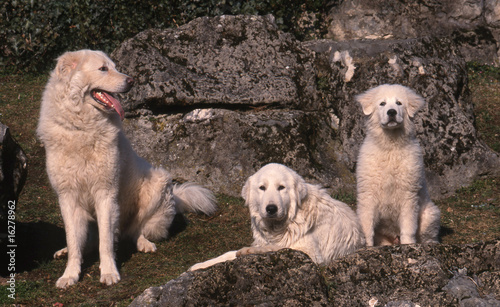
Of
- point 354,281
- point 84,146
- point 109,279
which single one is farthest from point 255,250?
point 84,146

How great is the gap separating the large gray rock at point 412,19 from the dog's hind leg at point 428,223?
636 cm

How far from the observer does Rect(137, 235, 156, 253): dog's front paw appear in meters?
6.77

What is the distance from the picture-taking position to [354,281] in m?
4.27

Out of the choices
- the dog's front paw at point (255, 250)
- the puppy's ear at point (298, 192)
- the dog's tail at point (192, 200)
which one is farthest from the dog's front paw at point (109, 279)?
the dog's tail at point (192, 200)

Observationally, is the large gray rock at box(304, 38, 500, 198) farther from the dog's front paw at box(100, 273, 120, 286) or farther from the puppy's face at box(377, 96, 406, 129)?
the dog's front paw at box(100, 273, 120, 286)

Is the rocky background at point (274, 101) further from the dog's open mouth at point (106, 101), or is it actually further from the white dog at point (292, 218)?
the white dog at point (292, 218)

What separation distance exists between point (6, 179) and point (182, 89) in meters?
3.73

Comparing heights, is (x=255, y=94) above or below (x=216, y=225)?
above

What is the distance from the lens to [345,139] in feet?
30.7

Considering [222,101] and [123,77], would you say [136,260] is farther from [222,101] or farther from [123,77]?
[222,101]

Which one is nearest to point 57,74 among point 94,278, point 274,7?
point 94,278

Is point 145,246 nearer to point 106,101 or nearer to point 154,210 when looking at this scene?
point 154,210

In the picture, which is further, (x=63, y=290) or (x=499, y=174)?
(x=499, y=174)

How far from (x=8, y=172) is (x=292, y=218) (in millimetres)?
2901
